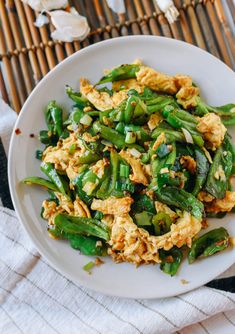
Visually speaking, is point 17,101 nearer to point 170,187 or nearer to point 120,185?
point 120,185

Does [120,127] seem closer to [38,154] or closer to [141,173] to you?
[141,173]

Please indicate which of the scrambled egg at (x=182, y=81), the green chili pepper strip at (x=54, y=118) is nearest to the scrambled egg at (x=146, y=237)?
the green chili pepper strip at (x=54, y=118)

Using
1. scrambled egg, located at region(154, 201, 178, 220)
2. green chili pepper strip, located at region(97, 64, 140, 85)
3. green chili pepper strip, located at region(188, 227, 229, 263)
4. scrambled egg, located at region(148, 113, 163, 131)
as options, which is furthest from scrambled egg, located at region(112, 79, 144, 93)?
green chili pepper strip, located at region(188, 227, 229, 263)

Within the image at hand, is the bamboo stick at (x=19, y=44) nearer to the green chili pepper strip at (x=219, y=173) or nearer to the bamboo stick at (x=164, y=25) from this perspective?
the bamboo stick at (x=164, y=25)

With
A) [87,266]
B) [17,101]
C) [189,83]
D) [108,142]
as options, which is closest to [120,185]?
[108,142]

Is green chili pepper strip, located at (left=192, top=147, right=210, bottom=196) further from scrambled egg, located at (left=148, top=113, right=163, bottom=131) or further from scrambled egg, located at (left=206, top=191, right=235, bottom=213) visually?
scrambled egg, located at (left=148, top=113, right=163, bottom=131)

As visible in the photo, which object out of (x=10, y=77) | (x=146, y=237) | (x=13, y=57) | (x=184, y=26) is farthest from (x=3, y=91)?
(x=146, y=237)

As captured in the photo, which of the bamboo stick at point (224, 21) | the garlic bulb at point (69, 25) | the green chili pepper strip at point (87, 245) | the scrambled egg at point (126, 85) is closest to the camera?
the green chili pepper strip at point (87, 245)
